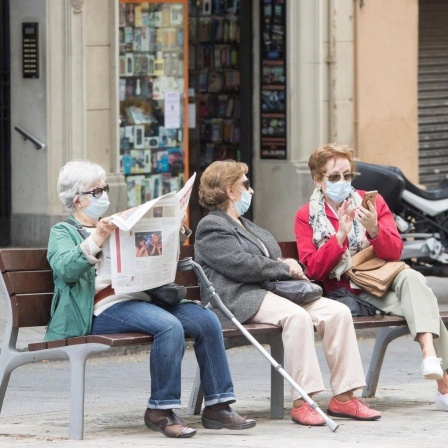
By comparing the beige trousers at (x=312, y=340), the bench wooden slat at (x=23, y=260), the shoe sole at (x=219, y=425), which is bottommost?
the shoe sole at (x=219, y=425)

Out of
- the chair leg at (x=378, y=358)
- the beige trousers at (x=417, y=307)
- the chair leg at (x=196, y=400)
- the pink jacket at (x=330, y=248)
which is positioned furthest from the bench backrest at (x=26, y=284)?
the chair leg at (x=378, y=358)

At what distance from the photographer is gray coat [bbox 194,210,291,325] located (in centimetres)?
777

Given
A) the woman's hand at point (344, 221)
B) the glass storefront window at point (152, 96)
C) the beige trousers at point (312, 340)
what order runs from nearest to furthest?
the beige trousers at point (312, 340)
the woman's hand at point (344, 221)
the glass storefront window at point (152, 96)

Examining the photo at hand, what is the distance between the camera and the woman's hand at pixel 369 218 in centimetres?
815

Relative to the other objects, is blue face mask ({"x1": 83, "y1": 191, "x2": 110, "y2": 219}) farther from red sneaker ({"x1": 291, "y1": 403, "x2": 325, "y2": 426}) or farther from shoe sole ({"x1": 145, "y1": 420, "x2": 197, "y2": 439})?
red sneaker ({"x1": 291, "y1": 403, "x2": 325, "y2": 426})

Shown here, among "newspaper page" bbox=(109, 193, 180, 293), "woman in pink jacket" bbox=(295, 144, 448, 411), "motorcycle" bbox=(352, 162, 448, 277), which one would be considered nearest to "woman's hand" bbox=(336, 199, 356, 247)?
"woman in pink jacket" bbox=(295, 144, 448, 411)

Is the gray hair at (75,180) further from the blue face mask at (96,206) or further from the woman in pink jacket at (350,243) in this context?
the woman in pink jacket at (350,243)

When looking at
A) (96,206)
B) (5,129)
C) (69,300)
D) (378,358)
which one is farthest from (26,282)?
(5,129)

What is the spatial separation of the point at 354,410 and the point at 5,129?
23.5ft

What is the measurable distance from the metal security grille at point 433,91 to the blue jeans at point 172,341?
10.0m

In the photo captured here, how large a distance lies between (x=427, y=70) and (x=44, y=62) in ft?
16.4

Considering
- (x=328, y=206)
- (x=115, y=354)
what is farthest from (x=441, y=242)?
(x=328, y=206)

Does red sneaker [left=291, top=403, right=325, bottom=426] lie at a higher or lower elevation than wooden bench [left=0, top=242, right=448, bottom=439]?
lower

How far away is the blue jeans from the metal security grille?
32.8ft
